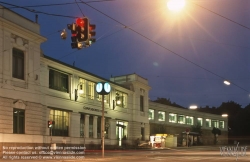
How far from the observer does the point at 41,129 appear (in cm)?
3941

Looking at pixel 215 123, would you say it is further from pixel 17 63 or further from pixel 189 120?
pixel 17 63

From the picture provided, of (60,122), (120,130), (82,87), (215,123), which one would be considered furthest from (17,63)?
(215,123)

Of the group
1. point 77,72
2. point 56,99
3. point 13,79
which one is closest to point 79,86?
point 77,72

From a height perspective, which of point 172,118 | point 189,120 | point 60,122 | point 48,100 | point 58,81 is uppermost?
point 58,81

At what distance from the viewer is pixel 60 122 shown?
44.0 metres

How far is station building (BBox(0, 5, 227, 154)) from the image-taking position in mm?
35219

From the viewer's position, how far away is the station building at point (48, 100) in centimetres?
3522

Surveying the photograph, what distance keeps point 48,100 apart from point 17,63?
6.27 m

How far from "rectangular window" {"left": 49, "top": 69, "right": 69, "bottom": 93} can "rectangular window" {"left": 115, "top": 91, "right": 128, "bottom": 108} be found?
13411mm

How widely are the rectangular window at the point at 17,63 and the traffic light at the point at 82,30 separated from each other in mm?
20792

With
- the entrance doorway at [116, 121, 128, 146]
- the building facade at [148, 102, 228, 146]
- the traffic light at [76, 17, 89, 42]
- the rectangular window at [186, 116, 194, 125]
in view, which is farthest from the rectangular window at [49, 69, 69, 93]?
the rectangular window at [186, 116, 194, 125]

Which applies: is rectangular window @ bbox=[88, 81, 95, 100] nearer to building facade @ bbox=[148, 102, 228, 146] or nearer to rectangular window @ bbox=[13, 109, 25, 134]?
rectangular window @ bbox=[13, 109, 25, 134]

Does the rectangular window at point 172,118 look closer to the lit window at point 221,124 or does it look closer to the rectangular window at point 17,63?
the lit window at point 221,124

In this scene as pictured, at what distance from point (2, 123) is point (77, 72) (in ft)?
50.3
